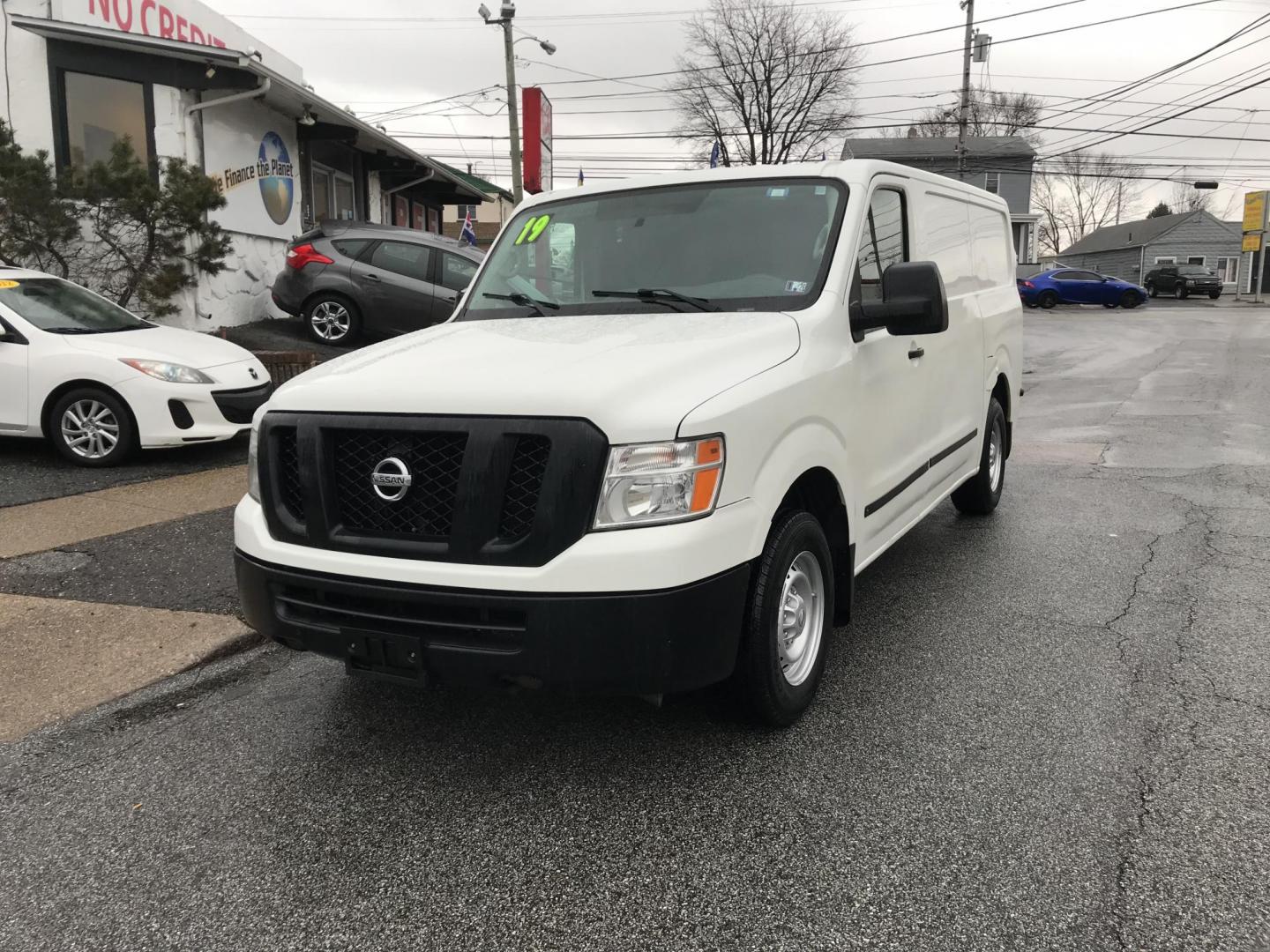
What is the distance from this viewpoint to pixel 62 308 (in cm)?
809

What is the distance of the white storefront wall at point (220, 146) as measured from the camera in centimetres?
1224

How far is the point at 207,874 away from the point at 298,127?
16.0 meters

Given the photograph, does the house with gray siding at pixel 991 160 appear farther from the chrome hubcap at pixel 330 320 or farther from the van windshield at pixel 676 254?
the van windshield at pixel 676 254

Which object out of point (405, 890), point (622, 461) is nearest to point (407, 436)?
Result: point (622, 461)

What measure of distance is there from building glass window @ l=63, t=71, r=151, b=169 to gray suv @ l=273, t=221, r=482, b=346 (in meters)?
2.34

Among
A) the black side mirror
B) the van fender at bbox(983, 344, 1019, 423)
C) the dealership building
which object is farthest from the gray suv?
the black side mirror

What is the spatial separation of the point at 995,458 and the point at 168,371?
6159 millimetres

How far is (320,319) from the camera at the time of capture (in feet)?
44.2

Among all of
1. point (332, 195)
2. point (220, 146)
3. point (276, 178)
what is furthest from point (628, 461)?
point (332, 195)

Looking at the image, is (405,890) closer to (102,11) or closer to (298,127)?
(102,11)

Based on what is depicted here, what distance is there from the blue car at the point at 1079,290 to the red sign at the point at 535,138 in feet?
105

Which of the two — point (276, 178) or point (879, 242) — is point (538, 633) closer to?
point (879, 242)

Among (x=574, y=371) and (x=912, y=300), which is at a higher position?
(x=912, y=300)

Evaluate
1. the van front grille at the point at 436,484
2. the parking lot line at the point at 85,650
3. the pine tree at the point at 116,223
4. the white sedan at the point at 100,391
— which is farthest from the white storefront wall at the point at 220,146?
the van front grille at the point at 436,484
